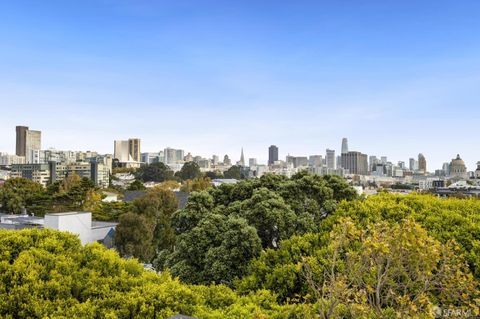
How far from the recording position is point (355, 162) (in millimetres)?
156000

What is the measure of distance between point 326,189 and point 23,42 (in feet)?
41.4

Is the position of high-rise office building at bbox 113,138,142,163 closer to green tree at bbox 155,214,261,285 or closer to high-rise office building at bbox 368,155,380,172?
high-rise office building at bbox 368,155,380,172

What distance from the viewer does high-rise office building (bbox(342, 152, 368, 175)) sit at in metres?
155

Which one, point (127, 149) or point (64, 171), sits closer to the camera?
point (64, 171)

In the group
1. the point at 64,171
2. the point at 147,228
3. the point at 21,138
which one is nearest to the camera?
the point at 147,228

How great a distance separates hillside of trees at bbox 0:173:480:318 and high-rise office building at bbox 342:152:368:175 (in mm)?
147655

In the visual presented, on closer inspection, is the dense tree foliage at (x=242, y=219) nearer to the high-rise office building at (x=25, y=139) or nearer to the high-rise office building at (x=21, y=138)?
the high-rise office building at (x=25, y=139)

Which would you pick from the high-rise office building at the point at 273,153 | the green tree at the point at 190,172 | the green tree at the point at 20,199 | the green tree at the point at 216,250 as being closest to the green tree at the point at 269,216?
the green tree at the point at 216,250

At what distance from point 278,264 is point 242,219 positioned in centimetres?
206

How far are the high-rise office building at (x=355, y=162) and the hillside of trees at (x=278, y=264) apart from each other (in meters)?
148

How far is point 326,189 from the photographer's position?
11.7 m

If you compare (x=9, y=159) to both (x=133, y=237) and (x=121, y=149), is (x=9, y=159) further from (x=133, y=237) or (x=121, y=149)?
(x=133, y=237)

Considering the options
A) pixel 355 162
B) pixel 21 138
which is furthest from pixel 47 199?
pixel 355 162

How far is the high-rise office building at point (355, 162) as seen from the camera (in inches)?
6097
